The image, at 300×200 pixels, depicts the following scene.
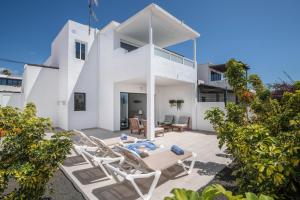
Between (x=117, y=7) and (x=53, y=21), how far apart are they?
7262 mm

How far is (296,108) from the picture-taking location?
297 cm

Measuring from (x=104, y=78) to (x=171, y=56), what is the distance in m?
6.36

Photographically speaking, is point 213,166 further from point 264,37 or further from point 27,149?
point 264,37

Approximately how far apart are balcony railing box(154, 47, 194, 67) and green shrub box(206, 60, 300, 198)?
509cm

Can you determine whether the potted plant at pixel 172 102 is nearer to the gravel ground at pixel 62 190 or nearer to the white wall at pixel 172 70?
the white wall at pixel 172 70

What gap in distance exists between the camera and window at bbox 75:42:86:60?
13.8 meters

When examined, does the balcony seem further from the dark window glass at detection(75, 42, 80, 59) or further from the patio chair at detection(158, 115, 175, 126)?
the dark window glass at detection(75, 42, 80, 59)

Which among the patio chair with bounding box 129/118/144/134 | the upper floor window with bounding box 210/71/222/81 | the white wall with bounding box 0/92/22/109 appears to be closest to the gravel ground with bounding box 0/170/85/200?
the patio chair with bounding box 129/118/144/134

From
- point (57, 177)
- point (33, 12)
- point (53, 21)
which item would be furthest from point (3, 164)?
point (53, 21)

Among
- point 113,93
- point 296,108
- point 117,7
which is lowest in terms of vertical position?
point 296,108

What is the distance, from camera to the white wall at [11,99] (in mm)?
14719

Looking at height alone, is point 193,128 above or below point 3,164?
below

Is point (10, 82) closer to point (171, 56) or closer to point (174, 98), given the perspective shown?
point (174, 98)

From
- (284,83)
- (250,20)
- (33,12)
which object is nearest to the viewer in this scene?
(284,83)
